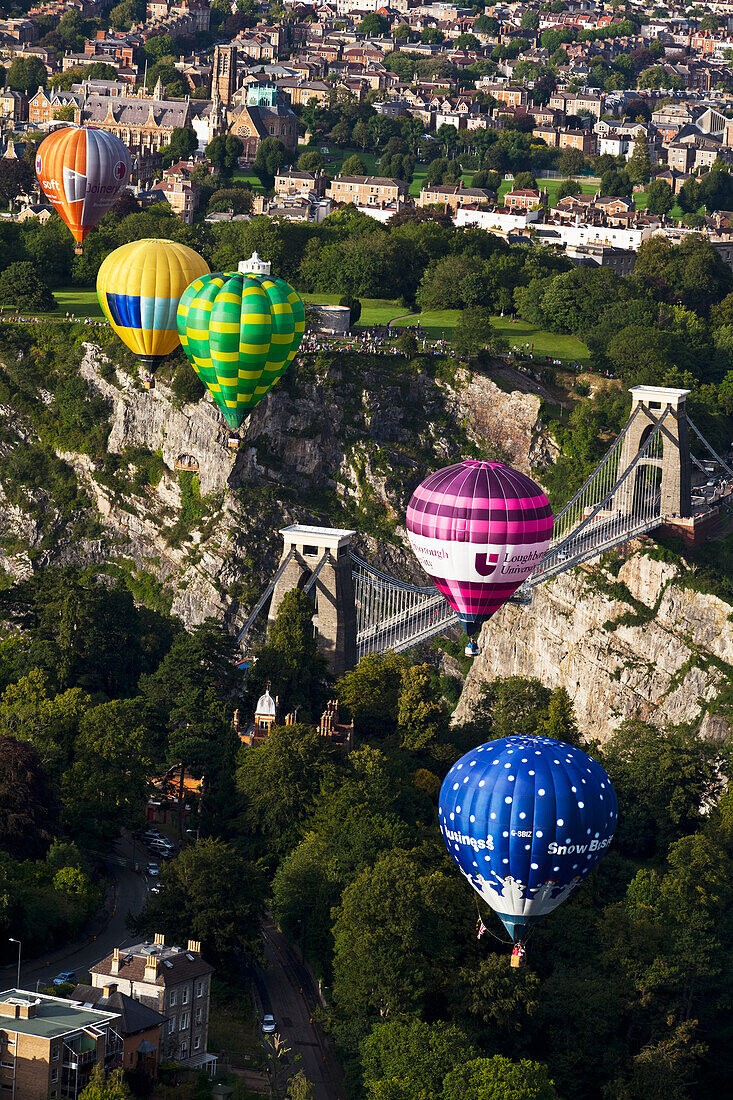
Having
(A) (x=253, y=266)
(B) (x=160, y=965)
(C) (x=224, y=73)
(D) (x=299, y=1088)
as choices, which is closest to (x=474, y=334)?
(A) (x=253, y=266)

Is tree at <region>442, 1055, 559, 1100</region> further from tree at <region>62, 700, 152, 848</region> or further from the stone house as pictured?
tree at <region>62, 700, 152, 848</region>

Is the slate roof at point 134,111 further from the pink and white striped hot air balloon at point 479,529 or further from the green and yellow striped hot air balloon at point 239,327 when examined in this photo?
the pink and white striped hot air balloon at point 479,529

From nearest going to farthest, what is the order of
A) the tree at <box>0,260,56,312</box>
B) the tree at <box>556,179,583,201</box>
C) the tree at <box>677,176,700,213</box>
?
the tree at <box>0,260,56,312</box>, the tree at <box>556,179,583,201</box>, the tree at <box>677,176,700,213</box>

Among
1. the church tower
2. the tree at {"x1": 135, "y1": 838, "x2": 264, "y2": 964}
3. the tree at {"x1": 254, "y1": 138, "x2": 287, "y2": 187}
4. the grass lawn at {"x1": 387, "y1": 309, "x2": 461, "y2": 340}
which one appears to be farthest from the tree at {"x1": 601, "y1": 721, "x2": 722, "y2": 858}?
the church tower

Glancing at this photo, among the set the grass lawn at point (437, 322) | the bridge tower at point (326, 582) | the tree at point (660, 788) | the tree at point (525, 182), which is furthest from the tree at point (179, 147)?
the tree at point (660, 788)

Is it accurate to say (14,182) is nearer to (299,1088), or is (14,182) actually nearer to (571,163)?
(571,163)

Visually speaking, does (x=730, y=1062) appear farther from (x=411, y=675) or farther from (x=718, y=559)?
(x=718, y=559)
